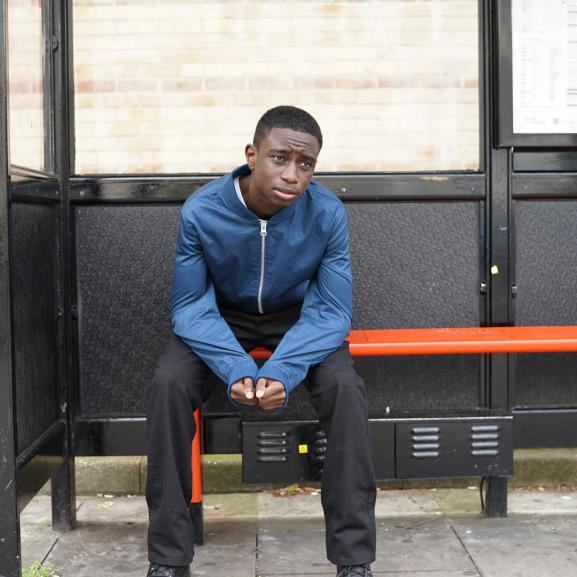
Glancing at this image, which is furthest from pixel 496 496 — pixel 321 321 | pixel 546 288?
pixel 321 321

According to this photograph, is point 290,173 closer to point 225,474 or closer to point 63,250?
point 63,250

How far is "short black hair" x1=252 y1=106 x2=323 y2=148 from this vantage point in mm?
3370

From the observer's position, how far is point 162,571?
3.12m

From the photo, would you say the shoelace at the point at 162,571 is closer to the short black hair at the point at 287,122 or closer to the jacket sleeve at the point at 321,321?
the jacket sleeve at the point at 321,321

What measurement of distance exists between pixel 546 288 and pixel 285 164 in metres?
1.42

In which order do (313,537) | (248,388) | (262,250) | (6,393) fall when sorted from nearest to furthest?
(6,393) → (248,388) → (262,250) → (313,537)

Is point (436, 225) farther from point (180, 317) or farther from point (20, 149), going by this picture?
point (20, 149)

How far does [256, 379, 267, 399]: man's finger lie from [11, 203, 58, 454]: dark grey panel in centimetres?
82

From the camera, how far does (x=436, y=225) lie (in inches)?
160

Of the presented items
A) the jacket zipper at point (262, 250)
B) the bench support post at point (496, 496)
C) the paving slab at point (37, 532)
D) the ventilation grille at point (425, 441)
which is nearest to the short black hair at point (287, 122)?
the jacket zipper at point (262, 250)

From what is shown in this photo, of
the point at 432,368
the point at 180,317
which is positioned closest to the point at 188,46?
the point at 180,317

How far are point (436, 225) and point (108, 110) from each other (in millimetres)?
1469

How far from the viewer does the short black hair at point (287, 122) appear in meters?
3.37

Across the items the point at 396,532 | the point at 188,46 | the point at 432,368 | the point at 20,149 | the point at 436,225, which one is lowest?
the point at 396,532
